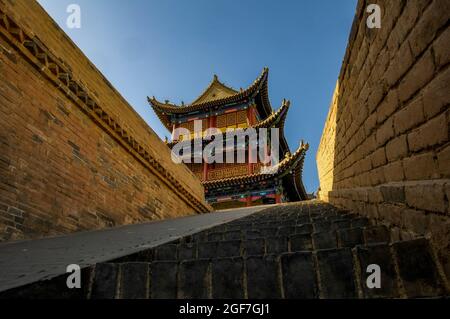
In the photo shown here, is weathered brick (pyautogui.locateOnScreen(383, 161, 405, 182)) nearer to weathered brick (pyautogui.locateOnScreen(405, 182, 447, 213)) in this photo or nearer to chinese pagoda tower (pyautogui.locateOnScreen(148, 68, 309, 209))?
weathered brick (pyautogui.locateOnScreen(405, 182, 447, 213))

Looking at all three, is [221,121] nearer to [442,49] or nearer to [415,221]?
[415,221]

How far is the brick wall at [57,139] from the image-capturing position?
12.6 feet

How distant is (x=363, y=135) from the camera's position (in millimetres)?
2670

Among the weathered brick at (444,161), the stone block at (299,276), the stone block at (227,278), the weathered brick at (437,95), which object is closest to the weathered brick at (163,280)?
the stone block at (227,278)

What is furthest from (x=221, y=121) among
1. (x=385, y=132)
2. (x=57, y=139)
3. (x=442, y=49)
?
(x=442, y=49)

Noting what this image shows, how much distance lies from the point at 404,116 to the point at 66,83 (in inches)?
198

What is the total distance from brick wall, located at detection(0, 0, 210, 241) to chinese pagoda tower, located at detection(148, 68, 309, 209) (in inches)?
359

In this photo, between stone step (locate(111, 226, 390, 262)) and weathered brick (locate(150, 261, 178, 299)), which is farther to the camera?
stone step (locate(111, 226, 390, 262))

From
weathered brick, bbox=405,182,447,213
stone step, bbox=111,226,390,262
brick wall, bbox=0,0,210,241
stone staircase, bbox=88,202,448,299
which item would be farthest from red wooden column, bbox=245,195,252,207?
stone staircase, bbox=88,202,448,299

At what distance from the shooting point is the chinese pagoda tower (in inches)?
607

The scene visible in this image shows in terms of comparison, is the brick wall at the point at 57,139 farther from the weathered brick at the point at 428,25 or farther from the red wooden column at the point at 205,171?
the red wooden column at the point at 205,171

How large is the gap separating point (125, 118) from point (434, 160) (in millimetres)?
6528

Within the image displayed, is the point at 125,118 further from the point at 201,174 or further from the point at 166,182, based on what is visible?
the point at 201,174
